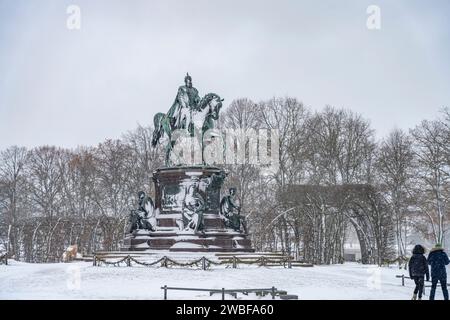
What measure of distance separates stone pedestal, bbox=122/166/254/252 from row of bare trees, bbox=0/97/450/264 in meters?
10.2

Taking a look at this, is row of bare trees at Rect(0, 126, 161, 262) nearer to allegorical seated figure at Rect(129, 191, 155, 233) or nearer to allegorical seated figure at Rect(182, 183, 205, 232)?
allegorical seated figure at Rect(129, 191, 155, 233)

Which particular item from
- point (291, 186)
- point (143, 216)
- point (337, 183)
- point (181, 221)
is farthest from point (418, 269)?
point (337, 183)

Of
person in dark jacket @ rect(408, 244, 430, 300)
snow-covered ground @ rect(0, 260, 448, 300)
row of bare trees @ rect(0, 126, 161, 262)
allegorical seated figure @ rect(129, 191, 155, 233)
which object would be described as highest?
row of bare trees @ rect(0, 126, 161, 262)

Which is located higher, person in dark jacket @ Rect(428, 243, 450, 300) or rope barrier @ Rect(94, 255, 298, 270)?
person in dark jacket @ Rect(428, 243, 450, 300)

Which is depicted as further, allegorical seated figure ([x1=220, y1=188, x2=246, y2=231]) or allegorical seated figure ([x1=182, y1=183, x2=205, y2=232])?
allegorical seated figure ([x1=220, y1=188, x2=246, y2=231])

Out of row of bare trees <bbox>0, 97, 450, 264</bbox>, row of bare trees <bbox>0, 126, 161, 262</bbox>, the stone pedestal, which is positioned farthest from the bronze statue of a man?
row of bare trees <bbox>0, 126, 161, 262</bbox>

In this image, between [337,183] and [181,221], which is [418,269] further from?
[337,183]

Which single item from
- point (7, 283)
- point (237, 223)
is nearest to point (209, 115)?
point (237, 223)

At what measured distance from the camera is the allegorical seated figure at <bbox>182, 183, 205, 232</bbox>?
25.8 m

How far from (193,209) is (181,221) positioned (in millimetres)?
754

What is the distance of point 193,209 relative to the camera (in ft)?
86.9

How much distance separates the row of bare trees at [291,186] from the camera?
1467 inches

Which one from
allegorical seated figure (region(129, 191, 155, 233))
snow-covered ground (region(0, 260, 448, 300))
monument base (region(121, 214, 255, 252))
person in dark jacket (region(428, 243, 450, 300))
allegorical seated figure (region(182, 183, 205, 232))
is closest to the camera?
person in dark jacket (region(428, 243, 450, 300))
